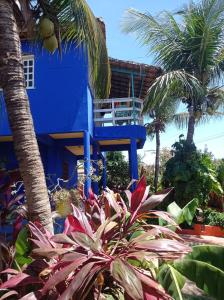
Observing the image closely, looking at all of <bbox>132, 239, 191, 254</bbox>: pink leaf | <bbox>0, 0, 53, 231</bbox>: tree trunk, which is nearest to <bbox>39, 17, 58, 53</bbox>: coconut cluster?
<bbox>0, 0, 53, 231</bbox>: tree trunk

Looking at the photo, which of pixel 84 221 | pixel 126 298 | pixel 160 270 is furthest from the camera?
pixel 160 270

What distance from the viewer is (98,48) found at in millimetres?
5023

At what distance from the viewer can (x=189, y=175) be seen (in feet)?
40.8

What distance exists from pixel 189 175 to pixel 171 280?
10216 mm

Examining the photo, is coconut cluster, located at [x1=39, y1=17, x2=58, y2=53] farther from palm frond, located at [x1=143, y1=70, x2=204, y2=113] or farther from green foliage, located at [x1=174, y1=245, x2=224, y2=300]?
palm frond, located at [x1=143, y1=70, x2=204, y2=113]

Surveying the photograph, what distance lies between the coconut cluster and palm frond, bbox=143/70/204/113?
7.11 m

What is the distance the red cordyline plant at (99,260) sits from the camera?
6.12 feet

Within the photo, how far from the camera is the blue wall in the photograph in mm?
10688

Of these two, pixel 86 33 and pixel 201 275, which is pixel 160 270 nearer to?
pixel 201 275

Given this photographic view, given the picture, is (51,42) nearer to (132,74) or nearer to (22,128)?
(22,128)

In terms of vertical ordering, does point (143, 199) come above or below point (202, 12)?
below

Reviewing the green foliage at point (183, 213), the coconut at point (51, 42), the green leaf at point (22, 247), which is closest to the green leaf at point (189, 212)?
the green foliage at point (183, 213)

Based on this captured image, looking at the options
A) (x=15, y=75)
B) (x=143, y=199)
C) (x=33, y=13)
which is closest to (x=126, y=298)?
(x=143, y=199)

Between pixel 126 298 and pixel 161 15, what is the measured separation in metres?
12.6
